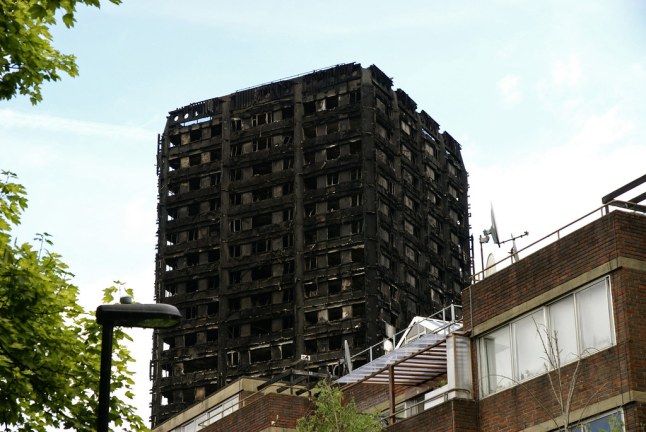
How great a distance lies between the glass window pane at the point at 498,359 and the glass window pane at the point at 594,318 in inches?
138

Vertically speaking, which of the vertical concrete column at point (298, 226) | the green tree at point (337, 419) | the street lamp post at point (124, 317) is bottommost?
the street lamp post at point (124, 317)

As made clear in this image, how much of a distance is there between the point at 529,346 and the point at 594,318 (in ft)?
9.24

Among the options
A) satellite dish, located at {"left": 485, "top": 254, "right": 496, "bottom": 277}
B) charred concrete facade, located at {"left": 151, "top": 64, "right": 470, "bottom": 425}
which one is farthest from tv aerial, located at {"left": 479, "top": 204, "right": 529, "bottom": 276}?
charred concrete facade, located at {"left": 151, "top": 64, "right": 470, "bottom": 425}

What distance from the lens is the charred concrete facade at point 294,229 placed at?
126125mm

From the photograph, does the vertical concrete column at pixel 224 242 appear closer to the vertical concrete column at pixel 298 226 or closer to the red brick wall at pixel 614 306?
the vertical concrete column at pixel 298 226

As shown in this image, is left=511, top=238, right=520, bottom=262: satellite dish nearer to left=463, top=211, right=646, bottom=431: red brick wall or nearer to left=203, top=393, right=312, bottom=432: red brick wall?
left=463, top=211, right=646, bottom=431: red brick wall

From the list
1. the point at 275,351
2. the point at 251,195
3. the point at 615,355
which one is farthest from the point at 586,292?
the point at 251,195

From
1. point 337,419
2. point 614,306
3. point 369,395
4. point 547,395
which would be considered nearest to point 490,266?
point 547,395

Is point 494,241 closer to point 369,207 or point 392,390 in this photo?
point 392,390

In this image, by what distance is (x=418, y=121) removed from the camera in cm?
14300

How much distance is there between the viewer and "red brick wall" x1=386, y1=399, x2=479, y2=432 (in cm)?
3559

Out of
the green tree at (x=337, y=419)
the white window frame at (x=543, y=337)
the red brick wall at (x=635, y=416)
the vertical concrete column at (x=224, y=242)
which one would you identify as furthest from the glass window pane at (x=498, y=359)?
the vertical concrete column at (x=224, y=242)

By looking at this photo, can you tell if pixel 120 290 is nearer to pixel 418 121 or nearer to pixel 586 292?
pixel 586 292

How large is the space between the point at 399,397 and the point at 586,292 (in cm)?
1418
